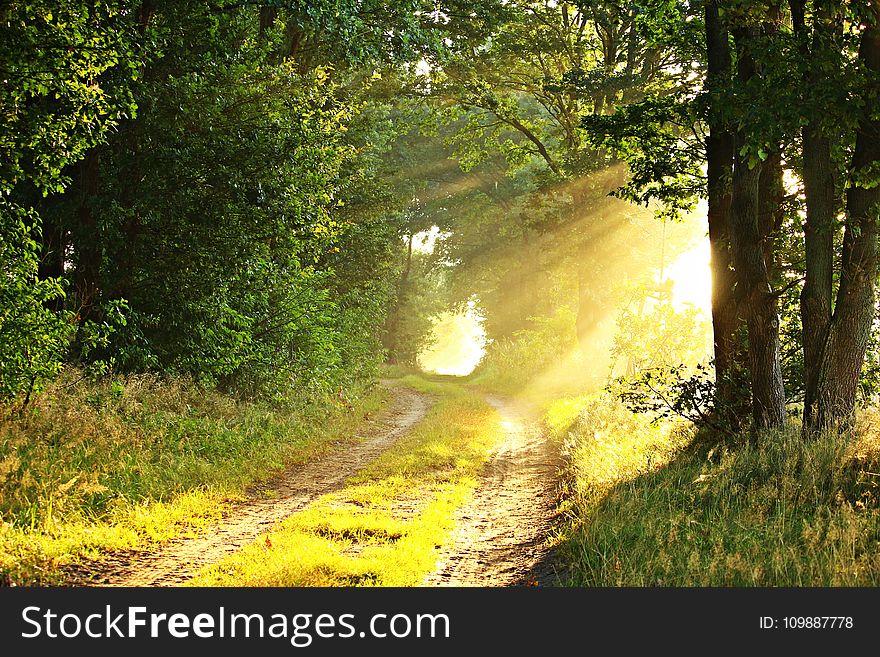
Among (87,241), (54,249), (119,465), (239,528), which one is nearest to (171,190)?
(87,241)

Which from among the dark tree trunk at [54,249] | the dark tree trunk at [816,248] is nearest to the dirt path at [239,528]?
the dark tree trunk at [54,249]

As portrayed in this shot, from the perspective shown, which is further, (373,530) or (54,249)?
(54,249)

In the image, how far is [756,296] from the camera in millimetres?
9164

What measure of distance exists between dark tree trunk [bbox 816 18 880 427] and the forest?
0.03m

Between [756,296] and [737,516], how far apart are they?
386 centimetres

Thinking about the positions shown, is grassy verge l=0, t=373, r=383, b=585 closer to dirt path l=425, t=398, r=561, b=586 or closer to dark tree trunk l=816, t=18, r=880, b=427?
dirt path l=425, t=398, r=561, b=586

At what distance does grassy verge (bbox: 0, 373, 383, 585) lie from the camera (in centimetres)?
664

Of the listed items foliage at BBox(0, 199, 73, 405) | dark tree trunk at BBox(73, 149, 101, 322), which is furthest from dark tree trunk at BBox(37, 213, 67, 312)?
foliage at BBox(0, 199, 73, 405)

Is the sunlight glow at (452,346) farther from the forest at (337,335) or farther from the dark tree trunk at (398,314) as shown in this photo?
the forest at (337,335)

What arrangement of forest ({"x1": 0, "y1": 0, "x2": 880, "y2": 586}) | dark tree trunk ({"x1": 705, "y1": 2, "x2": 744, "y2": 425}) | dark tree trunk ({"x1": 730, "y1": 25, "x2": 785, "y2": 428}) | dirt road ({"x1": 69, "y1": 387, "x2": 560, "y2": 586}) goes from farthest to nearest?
dark tree trunk ({"x1": 705, "y1": 2, "x2": 744, "y2": 425}), dark tree trunk ({"x1": 730, "y1": 25, "x2": 785, "y2": 428}), forest ({"x1": 0, "y1": 0, "x2": 880, "y2": 586}), dirt road ({"x1": 69, "y1": 387, "x2": 560, "y2": 586})

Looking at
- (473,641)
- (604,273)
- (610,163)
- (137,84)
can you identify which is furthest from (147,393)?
(604,273)

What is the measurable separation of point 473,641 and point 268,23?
1634cm

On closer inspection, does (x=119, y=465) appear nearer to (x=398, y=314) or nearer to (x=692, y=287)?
(x=692, y=287)

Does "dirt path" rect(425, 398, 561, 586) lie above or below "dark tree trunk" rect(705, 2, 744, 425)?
below
